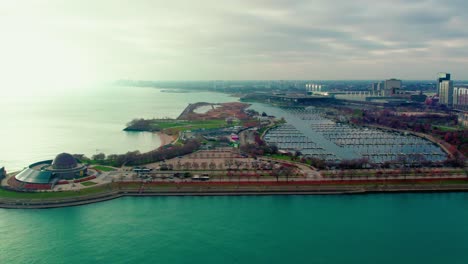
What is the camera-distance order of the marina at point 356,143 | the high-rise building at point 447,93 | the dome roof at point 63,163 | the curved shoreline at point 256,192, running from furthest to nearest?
the high-rise building at point 447,93 → the marina at point 356,143 → the dome roof at point 63,163 → the curved shoreline at point 256,192

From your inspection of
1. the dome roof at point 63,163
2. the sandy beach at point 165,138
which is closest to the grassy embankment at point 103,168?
the dome roof at point 63,163

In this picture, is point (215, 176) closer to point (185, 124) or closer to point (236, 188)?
point (236, 188)

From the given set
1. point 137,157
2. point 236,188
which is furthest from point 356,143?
point 137,157

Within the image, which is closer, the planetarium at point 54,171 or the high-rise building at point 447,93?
the planetarium at point 54,171

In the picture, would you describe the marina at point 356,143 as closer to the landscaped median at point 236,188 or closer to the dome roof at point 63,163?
the landscaped median at point 236,188

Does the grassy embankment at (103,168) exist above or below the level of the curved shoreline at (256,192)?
above

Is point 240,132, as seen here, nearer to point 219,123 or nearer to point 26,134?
point 219,123
